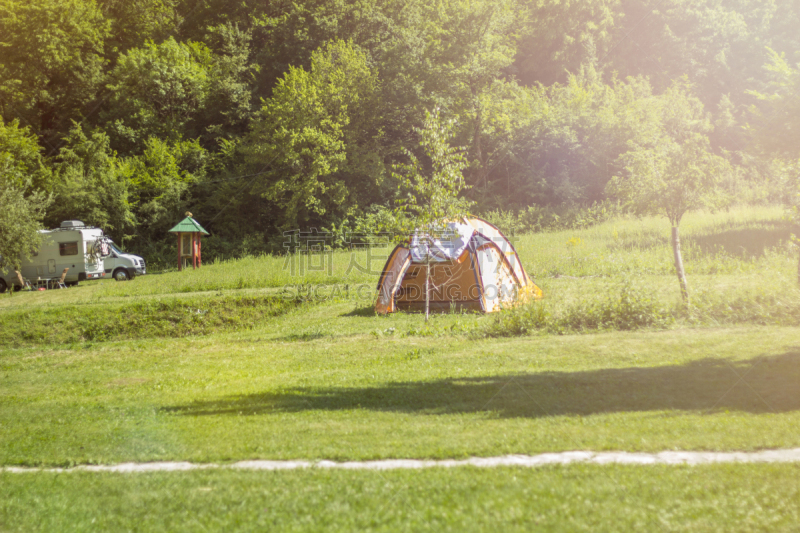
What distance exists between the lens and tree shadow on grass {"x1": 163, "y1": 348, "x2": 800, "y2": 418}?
7.04m

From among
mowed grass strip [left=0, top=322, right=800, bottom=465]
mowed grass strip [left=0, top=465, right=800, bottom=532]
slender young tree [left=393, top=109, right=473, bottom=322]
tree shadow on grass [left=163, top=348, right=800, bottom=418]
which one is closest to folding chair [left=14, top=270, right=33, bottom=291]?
mowed grass strip [left=0, top=322, right=800, bottom=465]

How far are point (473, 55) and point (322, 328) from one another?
3312 centimetres

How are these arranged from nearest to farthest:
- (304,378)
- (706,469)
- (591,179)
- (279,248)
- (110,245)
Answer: (706,469) < (304,378) < (110,245) < (279,248) < (591,179)

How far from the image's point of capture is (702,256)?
837 inches

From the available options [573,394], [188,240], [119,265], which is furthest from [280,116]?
[573,394]

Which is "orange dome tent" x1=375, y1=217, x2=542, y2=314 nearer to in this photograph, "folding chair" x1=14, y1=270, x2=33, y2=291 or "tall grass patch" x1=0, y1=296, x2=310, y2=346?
"tall grass patch" x1=0, y1=296, x2=310, y2=346

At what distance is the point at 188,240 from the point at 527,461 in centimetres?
3351

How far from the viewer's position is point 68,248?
29688 mm

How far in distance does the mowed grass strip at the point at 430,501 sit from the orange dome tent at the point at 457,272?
392 inches

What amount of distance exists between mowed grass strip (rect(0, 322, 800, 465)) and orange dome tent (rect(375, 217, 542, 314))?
421cm

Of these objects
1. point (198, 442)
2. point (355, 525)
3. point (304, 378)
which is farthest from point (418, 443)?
point (304, 378)

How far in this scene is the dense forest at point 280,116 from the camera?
3919 centimetres

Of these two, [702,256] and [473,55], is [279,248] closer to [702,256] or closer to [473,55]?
[473,55]

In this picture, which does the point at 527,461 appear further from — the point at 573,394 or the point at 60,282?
the point at 60,282
